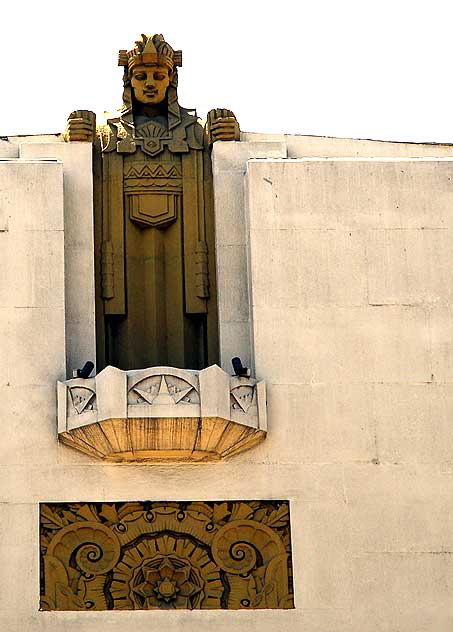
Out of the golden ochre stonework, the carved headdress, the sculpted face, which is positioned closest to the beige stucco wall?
the golden ochre stonework

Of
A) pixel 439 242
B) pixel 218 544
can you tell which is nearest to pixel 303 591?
pixel 218 544

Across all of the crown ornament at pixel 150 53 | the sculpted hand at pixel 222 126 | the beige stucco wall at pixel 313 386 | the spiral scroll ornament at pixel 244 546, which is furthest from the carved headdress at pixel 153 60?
the spiral scroll ornament at pixel 244 546

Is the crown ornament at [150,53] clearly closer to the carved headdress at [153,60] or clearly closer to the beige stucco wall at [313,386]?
the carved headdress at [153,60]

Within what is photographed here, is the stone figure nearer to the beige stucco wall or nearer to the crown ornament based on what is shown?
the crown ornament

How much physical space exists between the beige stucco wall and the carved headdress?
81 centimetres

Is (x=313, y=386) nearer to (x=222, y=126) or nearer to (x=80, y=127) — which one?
(x=222, y=126)

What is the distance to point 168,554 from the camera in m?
19.3

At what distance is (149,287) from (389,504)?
302 cm

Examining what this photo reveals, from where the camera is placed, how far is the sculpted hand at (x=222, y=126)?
68.4ft

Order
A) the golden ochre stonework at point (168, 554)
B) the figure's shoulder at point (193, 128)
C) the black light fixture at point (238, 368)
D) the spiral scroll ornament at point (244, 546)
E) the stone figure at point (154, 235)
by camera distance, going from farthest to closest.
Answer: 1. the figure's shoulder at point (193, 128)
2. the stone figure at point (154, 235)
3. the black light fixture at point (238, 368)
4. the spiral scroll ornament at point (244, 546)
5. the golden ochre stonework at point (168, 554)

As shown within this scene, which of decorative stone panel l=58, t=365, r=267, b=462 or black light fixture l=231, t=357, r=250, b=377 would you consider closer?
decorative stone panel l=58, t=365, r=267, b=462

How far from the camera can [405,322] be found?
66.0ft

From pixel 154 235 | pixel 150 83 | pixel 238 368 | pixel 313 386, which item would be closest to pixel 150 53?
pixel 150 83

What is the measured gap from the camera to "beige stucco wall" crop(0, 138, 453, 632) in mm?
19250
